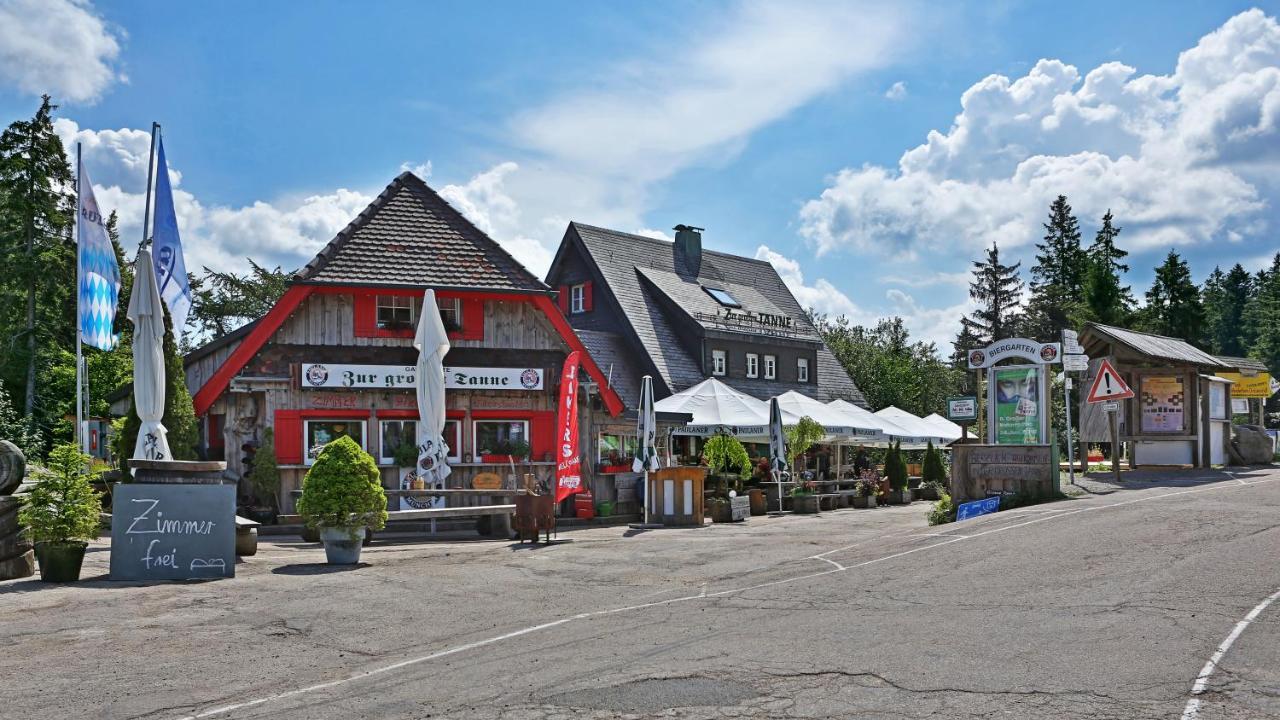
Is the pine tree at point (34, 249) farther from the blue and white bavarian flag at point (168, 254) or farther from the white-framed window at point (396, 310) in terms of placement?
the blue and white bavarian flag at point (168, 254)

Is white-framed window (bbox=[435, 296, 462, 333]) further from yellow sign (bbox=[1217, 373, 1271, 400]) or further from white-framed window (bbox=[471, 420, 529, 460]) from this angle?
yellow sign (bbox=[1217, 373, 1271, 400])

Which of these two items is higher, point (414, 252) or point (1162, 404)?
point (414, 252)

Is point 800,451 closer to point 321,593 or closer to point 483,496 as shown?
point 483,496

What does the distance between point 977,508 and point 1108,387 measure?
5111 millimetres

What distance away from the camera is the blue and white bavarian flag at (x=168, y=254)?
18344 millimetres

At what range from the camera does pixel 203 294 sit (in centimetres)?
5384

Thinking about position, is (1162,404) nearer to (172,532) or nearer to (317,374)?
(317,374)

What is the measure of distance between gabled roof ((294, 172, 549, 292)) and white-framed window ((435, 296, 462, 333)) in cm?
55

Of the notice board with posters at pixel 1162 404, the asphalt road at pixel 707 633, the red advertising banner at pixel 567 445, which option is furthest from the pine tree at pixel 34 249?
the notice board with posters at pixel 1162 404

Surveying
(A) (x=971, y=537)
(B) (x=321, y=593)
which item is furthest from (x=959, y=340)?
(B) (x=321, y=593)

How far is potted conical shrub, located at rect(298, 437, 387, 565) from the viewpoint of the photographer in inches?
595

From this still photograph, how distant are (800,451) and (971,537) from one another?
12.4 metres

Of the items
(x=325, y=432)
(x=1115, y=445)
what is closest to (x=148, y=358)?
(x=325, y=432)

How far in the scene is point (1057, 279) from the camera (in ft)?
256
